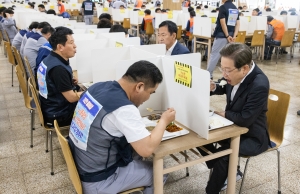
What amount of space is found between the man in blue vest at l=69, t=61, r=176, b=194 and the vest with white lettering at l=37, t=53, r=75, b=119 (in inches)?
33.7

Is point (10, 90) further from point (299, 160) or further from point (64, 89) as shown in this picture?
point (299, 160)

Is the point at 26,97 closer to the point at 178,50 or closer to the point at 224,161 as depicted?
the point at 178,50

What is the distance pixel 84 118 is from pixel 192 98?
584mm

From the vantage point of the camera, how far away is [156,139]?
4.32 feet

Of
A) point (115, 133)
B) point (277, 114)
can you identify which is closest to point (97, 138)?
point (115, 133)

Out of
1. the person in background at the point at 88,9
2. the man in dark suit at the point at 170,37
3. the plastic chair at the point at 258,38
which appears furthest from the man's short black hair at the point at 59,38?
the person in background at the point at 88,9

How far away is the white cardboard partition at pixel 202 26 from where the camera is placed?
18.1 ft

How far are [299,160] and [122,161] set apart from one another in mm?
1729

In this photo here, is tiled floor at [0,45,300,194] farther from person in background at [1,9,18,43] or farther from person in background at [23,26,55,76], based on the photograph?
person in background at [1,9,18,43]

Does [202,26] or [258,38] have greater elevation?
[202,26]

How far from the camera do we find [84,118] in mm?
1335

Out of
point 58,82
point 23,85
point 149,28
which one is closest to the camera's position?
point 58,82

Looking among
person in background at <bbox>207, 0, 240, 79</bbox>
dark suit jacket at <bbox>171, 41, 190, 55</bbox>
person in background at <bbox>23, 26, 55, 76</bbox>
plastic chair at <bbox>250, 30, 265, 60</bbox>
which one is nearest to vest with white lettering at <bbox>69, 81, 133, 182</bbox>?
dark suit jacket at <bbox>171, 41, 190, 55</bbox>

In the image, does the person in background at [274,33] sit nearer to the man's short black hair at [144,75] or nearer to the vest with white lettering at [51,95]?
the vest with white lettering at [51,95]
